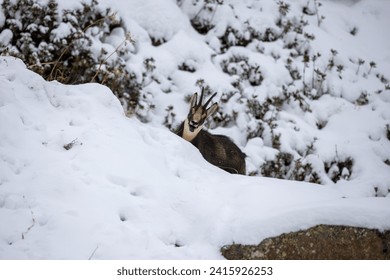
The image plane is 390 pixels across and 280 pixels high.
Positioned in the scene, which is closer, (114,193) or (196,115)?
(114,193)

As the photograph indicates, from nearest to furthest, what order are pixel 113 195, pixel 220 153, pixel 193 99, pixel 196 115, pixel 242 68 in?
pixel 113 195 → pixel 196 115 → pixel 193 99 → pixel 220 153 → pixel 242 68

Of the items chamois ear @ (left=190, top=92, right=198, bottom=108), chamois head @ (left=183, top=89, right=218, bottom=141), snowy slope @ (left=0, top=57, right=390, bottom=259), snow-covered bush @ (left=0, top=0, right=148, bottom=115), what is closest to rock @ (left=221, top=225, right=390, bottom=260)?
snowy slope @ (left=0, top=57, right=390, bottom=259)

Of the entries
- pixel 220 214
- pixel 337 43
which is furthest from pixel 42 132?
pixel 337 43

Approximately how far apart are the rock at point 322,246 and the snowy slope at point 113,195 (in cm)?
7

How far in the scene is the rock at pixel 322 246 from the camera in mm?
2982

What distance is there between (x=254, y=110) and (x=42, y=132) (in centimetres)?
480

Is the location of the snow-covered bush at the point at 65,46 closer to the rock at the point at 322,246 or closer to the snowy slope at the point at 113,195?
the snowy slope at the point at 113,195

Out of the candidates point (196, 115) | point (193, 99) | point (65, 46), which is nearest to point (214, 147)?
point (196, 115)

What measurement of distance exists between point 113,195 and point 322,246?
191 centimetres

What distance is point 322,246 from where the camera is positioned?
10.1 feet

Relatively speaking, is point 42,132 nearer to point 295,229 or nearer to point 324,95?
point 295,229

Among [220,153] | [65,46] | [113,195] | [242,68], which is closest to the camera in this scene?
[113,195]

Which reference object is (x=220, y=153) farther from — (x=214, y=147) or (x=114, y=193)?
(x=114, y=193)

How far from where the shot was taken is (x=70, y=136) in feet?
11.7
